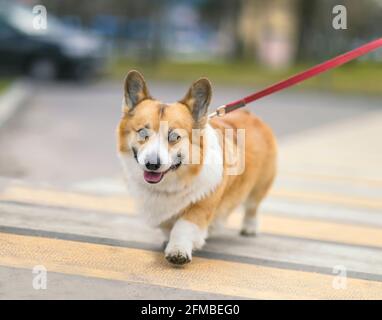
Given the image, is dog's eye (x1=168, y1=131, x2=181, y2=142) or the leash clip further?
the leash clip

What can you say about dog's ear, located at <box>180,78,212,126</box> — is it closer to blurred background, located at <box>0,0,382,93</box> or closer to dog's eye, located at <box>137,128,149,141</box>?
dog's eye, located at <box>137,128,149,141</box>

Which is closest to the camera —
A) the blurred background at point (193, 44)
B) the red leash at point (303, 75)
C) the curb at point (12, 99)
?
the red leash at point (303, 75)

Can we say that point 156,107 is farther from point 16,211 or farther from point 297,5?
point 297,5

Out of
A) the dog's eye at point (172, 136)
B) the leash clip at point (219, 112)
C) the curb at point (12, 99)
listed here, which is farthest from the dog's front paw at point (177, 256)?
the curb at point (12, 99)

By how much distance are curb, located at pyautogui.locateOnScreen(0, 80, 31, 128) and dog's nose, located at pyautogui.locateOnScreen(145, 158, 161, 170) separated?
303 inches

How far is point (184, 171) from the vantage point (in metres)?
4.45

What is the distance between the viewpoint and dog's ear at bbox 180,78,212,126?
14.6ft

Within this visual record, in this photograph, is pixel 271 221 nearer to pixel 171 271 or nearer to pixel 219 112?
pixel 219 112

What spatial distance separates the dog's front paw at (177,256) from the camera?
4234mm

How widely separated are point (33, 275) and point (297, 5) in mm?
35841

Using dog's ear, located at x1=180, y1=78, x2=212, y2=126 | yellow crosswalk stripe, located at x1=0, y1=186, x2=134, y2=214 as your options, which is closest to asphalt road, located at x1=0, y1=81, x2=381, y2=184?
yellow crosswalk stripe, located at x1=0, y1=186, x2=134, y2=214

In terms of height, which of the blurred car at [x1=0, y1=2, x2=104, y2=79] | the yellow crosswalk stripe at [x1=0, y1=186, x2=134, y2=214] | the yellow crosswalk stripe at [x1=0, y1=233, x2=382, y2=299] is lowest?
the yellow crosswalk stripe at [x1=0, y1=233, x2=382, y2=299]

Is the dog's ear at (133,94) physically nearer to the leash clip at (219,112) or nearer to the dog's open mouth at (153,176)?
the dog's open mouth at (153,176)
